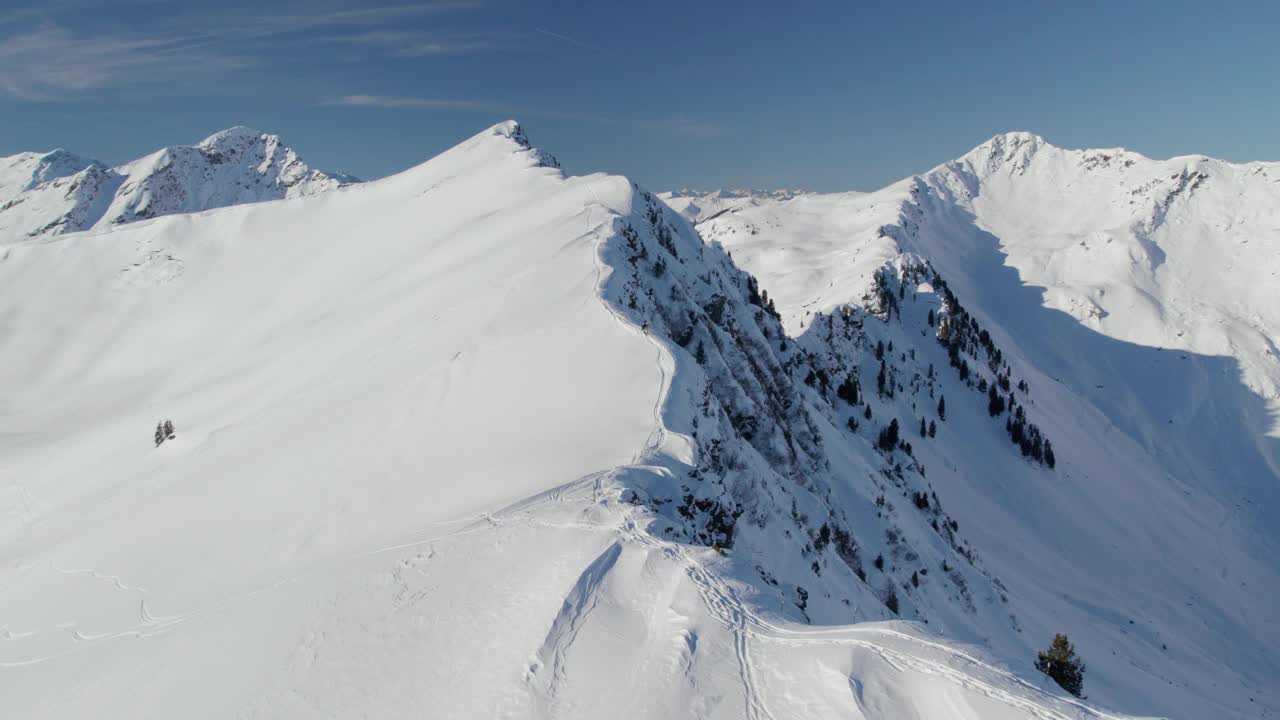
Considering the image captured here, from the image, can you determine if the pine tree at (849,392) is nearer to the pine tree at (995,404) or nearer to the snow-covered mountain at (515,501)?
the snow-covered mountain at (515,501)

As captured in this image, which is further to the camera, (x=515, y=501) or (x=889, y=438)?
(x=889, y=438)

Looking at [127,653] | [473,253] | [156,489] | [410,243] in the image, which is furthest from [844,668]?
[410,243]

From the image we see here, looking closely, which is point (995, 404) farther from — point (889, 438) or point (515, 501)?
point (515, 501)

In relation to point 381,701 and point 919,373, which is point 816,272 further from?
point 381,701

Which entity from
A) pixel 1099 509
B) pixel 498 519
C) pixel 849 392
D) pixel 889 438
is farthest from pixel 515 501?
pixel 1099 509

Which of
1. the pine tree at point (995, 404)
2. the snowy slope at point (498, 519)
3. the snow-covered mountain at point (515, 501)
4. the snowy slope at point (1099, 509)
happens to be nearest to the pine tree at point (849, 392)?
the snow-covered mountain at point (515, 501)

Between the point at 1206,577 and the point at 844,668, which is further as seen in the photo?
the point at 1206,577
